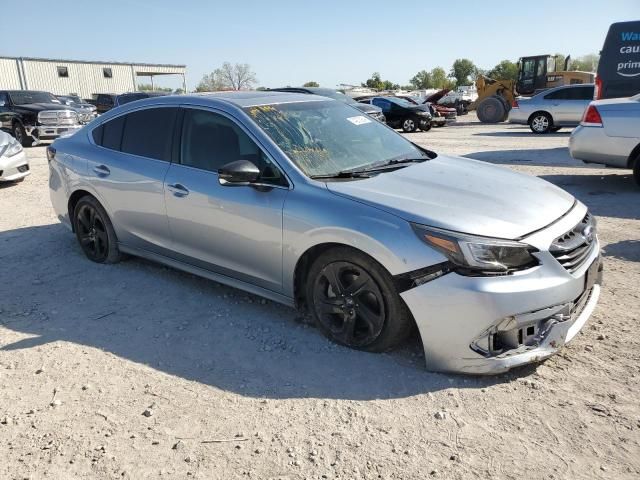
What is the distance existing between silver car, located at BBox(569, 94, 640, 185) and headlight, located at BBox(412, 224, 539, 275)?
19.3 feet

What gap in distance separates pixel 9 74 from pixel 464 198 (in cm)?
4753

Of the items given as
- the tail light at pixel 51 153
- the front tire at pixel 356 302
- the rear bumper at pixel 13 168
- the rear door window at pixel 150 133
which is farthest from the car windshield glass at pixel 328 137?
the rear bumper at pixel 13 168

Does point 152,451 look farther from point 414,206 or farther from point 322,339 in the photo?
point 414,206

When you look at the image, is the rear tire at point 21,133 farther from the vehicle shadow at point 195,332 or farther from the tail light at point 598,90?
the tail light at point 598,90

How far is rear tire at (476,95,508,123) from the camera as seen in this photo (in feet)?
82.6

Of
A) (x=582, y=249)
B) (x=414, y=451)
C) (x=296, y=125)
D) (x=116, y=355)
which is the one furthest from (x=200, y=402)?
(x=582, y=249)

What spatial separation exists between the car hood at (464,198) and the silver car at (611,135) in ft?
15.3

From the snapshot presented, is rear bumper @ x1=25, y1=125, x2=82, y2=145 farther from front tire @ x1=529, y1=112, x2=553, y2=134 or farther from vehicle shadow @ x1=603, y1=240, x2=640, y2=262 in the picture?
vehicle shadow @ x1=603, y1=240, x2=640, y2=262

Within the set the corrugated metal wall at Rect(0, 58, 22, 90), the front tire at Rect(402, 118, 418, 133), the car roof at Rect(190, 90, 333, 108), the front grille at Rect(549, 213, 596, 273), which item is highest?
the corrugated metal wall at Rect(0, 58, 22, 90)

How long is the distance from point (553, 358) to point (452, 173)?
4.74 ft

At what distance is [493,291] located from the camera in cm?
283

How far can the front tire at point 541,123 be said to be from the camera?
1838cm

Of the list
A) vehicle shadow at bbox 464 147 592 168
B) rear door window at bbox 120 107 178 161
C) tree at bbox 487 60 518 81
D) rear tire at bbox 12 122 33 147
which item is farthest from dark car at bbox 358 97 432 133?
tree at bbox 487 60 518 81

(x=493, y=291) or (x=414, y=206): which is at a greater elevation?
(x=414, y=206)
